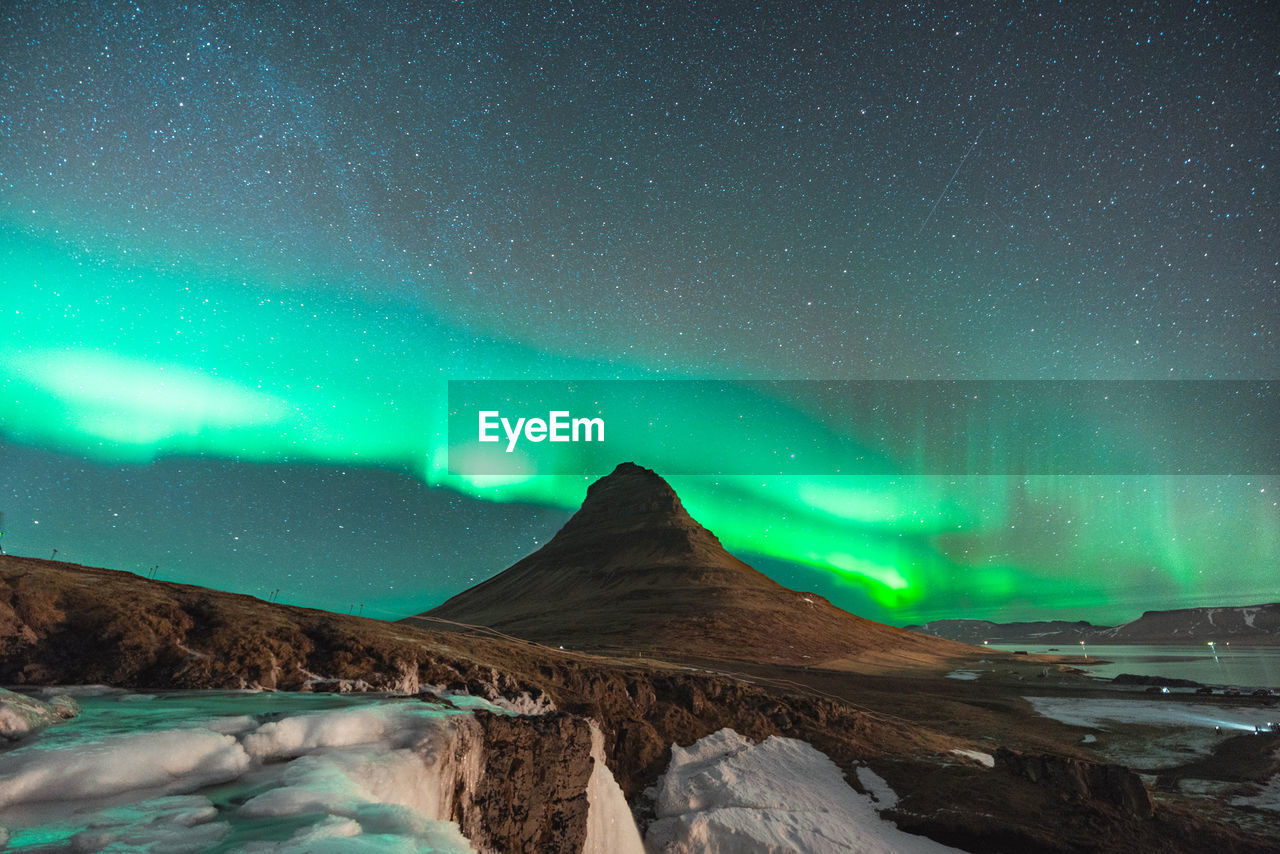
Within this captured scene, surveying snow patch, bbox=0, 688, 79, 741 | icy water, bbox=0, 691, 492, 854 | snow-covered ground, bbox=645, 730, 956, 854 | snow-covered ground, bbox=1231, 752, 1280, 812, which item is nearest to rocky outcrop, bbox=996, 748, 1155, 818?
snow-covered ground, bbox=645, 730, 956, 854

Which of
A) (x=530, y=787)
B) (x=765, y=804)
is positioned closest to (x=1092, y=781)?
Answer: (x=765, y=804)

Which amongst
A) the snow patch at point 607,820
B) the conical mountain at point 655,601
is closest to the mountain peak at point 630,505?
the conical mountain at point 655,601

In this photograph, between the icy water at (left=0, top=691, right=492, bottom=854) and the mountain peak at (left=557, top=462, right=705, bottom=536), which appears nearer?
the icy water at (left=0, top=691, right=492, bottom=854)

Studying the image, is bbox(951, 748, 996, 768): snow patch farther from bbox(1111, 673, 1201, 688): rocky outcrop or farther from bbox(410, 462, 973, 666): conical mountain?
bbox(1111, 673, 1201, 688): rocky outcrop

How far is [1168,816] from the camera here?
17.4 metres

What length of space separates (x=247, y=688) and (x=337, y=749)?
5.70 metres

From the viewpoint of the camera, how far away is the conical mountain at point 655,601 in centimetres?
8256

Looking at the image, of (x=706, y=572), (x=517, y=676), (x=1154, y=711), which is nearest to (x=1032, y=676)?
(x=1154, y=711)

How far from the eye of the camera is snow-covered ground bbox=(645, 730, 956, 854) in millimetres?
14922

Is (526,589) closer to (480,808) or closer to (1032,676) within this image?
(1032,676)

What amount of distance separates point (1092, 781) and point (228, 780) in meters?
20.4

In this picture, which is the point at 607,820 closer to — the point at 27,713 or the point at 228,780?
the point at 228,780

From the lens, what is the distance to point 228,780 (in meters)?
8.22

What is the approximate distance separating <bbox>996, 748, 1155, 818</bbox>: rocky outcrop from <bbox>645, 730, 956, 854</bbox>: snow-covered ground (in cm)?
427
